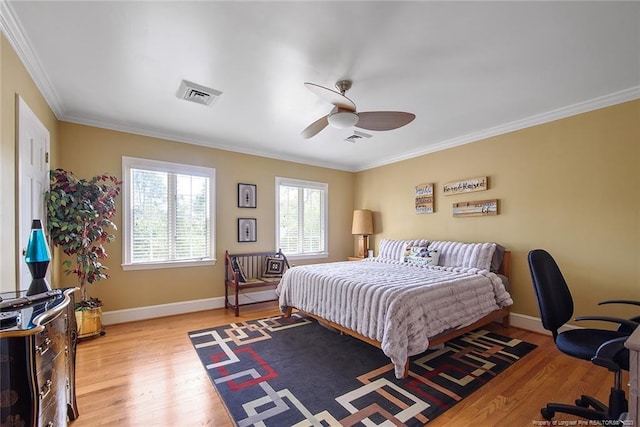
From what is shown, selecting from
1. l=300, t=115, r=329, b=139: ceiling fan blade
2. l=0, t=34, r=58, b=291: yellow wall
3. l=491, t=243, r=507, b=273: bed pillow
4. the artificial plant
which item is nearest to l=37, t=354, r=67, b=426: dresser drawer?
l=0, t=34, r=58, b=291: yellow wall

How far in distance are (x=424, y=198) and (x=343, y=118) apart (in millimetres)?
2728

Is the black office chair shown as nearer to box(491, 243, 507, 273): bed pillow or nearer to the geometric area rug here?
the geometric area rug

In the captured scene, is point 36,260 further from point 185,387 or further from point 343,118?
point 343,118

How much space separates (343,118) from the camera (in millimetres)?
2418

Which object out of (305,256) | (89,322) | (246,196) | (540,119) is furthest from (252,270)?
(540,119)

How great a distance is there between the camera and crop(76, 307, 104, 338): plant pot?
10.1 ft

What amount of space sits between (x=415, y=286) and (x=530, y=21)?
2.14 meters

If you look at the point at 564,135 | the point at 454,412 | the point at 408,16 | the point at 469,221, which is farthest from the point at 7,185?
the point at 564,135

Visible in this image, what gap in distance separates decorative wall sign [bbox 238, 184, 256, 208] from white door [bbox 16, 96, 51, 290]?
2277 mm

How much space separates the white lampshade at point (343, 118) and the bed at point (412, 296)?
1.50 metres

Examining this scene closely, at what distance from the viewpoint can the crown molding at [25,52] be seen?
5.73ft

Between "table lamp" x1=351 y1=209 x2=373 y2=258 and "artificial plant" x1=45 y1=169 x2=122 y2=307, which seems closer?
"artificial plant" x1=45 y1=169 x2=122 y2=307

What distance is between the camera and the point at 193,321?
12.2ft

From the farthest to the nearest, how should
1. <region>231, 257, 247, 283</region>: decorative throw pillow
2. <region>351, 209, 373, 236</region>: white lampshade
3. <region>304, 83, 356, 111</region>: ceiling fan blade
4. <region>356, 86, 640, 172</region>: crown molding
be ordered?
<region>351, 209, 373, 236</region>: white lampshade, <region>231, 257, 247, 283</region>: decorative throw pillow, <region>356, 86, 640, 172</region>: crown molding, <region>304, 83, 356, 111</region>: ceiling fan blade
